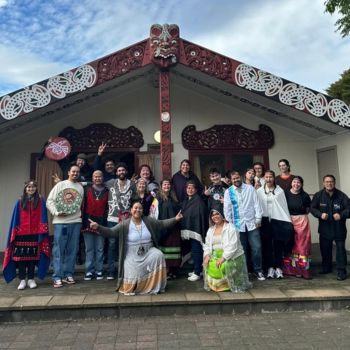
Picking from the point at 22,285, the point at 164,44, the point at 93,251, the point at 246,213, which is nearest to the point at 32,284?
the point at 22,285

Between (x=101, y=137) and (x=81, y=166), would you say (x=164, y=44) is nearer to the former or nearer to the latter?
(x=81, y=166)

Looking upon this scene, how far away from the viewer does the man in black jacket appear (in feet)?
16.0

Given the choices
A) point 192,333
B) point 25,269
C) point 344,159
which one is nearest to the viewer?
point 192,333

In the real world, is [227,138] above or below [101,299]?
above

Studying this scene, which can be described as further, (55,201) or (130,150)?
(130,150)

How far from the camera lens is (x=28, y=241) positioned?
15.1 ft

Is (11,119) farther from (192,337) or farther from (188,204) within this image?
→ (192,337)

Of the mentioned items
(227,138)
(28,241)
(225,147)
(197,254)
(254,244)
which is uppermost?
(227,138)

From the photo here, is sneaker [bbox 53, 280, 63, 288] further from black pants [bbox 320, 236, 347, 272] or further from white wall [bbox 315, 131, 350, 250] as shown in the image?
white wall [bbox 315, 131, 350, 250]

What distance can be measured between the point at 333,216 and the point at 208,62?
2906 millimetres

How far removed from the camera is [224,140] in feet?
23.6

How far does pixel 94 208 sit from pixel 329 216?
322 cm

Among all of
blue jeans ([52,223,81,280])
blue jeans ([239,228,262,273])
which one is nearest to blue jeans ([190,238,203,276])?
blue jeans ([239,228,262,273])

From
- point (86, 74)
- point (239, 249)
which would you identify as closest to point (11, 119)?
point (86, 74)
